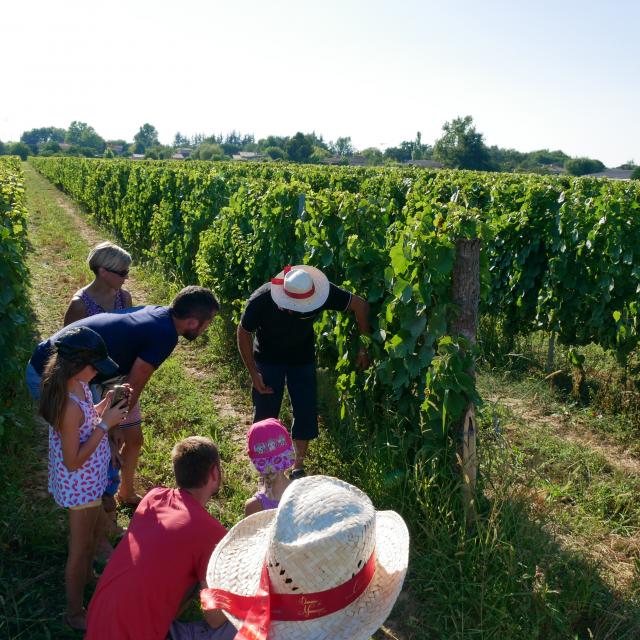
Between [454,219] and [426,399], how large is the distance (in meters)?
1.08

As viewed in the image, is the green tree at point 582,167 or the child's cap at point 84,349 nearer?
the child's cap at point 84,349

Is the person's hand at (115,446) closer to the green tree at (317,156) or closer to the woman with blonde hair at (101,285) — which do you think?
the woman with blonde hair at (101,285)

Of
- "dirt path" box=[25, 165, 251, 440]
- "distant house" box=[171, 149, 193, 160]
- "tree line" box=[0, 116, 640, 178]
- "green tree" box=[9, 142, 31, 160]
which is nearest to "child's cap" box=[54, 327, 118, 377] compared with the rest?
"dirt path" box=[25, 165, 251, 440]

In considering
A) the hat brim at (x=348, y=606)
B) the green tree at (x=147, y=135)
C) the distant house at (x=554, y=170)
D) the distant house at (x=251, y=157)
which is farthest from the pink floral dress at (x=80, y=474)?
the green tree at (x=147, y=135)

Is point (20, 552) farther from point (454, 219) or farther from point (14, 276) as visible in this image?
point (454, 219)

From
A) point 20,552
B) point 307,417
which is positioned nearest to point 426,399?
point 307,417

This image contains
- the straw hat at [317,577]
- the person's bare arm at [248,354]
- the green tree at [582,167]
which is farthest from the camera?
the green tree at [582,167]

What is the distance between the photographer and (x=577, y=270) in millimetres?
6922

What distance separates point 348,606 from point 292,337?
2.37 meters

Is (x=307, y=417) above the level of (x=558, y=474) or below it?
above

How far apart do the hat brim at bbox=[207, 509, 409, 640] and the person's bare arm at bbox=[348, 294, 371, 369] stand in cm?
190

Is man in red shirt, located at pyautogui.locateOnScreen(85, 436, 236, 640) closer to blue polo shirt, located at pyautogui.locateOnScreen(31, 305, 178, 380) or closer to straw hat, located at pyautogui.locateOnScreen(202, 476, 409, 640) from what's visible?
straw hat, located at pyautogui.locateOnScreen(202, 476, 409, 640)

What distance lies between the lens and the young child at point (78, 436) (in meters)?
2.67

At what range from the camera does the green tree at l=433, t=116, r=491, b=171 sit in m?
78.2
